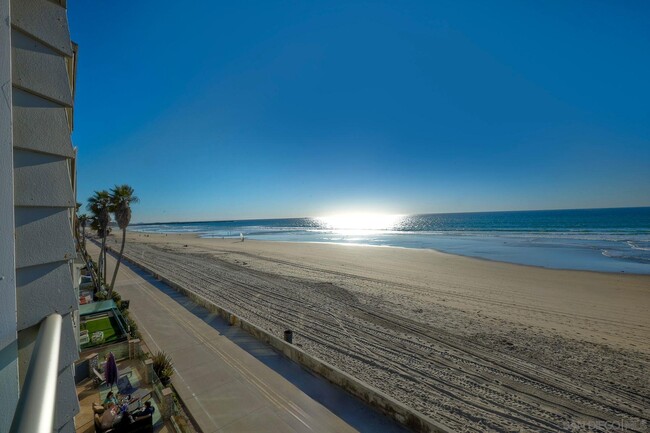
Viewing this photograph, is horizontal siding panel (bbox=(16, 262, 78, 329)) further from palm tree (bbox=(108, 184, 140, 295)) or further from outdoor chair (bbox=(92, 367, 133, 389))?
palm tree (bbox=(108, 184, 140, 295))

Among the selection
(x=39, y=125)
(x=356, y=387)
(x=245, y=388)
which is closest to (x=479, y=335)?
(x=356, y=387)

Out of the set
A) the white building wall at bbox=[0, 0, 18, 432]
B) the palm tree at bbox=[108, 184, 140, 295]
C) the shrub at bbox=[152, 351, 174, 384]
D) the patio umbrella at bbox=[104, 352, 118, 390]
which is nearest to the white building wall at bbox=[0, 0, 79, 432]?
the white building wall at bbox=[0, 0, 18, 432]

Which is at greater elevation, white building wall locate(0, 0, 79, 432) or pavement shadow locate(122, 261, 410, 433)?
white building wall locate(0, 0, 79, 432)

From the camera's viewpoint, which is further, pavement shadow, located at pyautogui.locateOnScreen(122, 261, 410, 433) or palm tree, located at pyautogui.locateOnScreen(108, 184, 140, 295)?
palm tree, located at pyautogui.locateOnScreen(108, 184, 140, 295)

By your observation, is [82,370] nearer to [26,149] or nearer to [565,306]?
[26,149]

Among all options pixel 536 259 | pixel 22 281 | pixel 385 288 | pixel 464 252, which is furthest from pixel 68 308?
pixel 464 252

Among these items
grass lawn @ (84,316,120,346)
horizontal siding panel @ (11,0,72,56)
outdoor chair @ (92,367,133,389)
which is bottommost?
outdoor chair @ (92,367,133,389)
